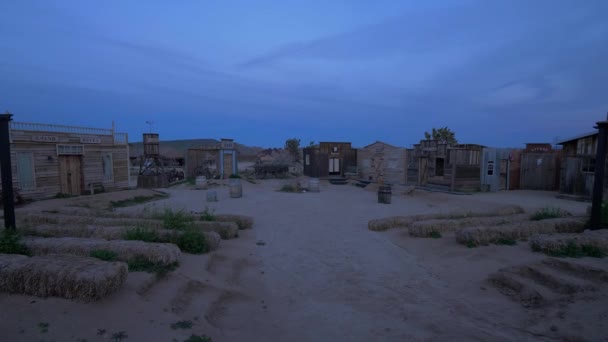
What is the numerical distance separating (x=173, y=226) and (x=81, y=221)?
2.84 metres

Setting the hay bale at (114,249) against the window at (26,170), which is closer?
the hay bale at (114,249)

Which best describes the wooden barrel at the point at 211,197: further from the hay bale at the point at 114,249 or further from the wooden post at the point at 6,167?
the hay bale at the point at 114,249

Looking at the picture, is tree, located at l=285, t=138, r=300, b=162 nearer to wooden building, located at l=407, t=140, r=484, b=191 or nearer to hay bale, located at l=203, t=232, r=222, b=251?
wooden building, located at l=407, t=140, r=484, b=191

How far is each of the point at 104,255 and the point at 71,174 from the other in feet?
53.8

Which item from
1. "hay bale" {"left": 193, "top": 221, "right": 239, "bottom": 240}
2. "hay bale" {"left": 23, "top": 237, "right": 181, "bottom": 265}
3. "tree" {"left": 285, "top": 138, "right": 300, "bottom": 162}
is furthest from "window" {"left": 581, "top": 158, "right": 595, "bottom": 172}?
"tree" {"left": 285, "top": 138, "right": 300, "bottom": 162}

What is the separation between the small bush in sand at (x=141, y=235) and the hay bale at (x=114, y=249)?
90cm

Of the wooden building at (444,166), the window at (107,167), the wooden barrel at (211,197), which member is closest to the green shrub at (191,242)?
the wooden barrel at (211,197)

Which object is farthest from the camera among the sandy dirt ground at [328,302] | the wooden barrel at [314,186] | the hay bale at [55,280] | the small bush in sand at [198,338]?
the wooden barrel at [314,186]

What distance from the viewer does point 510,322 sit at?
4.62m

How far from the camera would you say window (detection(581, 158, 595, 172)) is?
55.8 ft

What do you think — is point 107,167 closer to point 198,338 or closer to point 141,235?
point 141,235

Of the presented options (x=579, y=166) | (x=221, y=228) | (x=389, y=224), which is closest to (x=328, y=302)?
(x=221, y=228)

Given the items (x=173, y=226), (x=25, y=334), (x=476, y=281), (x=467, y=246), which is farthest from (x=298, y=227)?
(x=25, y=334)

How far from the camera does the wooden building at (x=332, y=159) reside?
102 feet
